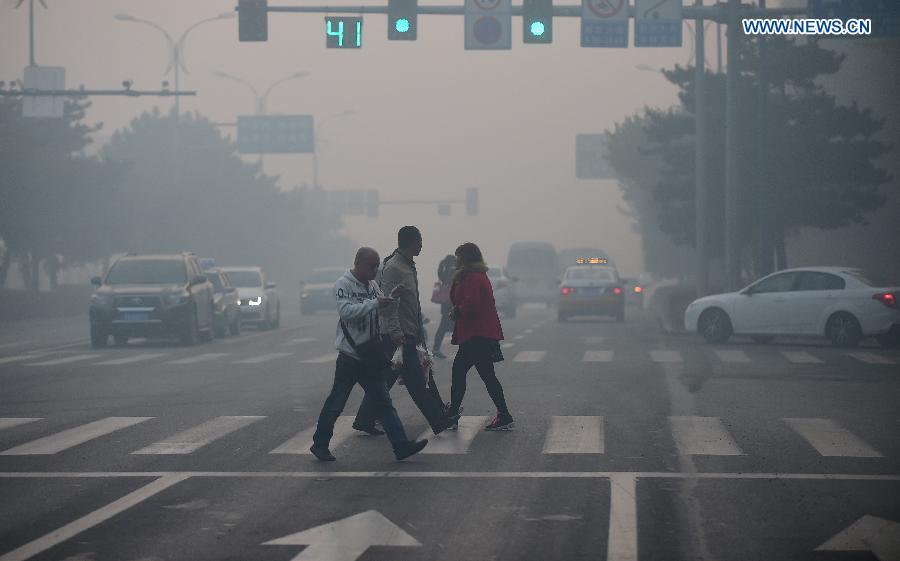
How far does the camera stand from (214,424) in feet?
46.2

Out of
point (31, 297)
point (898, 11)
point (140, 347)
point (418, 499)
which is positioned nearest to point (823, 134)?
point (898, 11)

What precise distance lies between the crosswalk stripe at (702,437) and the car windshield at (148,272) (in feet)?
56.0

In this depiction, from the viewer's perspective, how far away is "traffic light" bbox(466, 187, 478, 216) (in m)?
89.6

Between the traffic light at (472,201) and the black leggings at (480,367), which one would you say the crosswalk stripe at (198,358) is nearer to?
the black leggings at (480,367)

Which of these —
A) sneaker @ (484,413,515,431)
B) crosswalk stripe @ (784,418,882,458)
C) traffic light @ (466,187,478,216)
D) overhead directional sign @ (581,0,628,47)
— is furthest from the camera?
traffic light @ (466,187,478,216)

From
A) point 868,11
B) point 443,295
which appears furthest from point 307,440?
point 868,11

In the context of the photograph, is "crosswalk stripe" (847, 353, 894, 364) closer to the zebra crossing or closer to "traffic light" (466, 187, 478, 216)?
the zebra crossing

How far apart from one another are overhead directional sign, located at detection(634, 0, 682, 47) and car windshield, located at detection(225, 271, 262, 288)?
14.0 meters

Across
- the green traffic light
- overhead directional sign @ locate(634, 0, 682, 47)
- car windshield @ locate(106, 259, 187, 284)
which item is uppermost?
overhead directional sign @ locate(634, 0, 682, 47)

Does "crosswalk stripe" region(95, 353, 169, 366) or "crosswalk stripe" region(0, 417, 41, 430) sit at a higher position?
"crosswalk stripe" region(0, 417, 41, 430)

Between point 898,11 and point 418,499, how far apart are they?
20.8 meters

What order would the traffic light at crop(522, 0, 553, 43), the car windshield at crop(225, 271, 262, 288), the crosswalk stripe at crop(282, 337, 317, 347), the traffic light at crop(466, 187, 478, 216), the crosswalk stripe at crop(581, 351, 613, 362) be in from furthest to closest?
the traffic light at crop(466, 187, 478, 216) < the car windshield at crop(225, 271, 262, 288) < the crosswalk stripe at crop(282, 337, 317, 347) < the traffic light at crop(522, 0, 553, 43) < the crosswalk stripe at crop(581, 351, 613, 362)

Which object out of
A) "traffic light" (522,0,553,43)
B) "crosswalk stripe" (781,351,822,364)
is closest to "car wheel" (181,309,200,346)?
"traffic light" (522,0,553,43)

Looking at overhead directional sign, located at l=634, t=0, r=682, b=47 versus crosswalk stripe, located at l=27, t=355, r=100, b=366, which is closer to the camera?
crosswalk stripe, located at l=27, t=355, r=100, b=366
